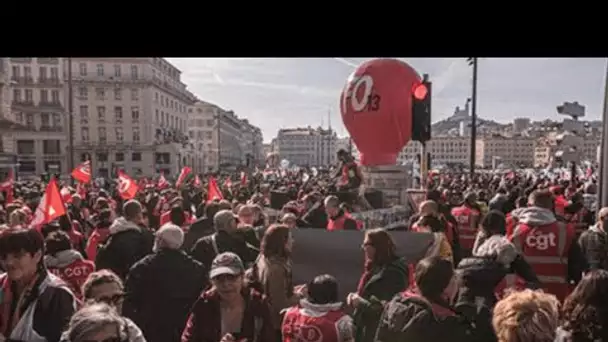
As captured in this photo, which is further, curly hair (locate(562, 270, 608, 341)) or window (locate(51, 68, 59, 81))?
window (locate(51, 68, 59, 81))

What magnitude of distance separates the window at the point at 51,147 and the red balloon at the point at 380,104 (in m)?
59.1

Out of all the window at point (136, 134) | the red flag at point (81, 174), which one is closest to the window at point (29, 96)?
the window at point (136, 134)

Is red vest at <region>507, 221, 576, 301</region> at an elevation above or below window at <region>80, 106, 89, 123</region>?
below

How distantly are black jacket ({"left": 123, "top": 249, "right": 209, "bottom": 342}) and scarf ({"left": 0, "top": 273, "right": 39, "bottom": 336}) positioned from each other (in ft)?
3.31

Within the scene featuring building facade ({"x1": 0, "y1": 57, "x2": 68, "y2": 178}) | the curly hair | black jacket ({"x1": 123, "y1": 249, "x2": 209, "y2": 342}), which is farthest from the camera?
building facade ({"x1": 0, "y1": 57, "x2": 68, "y2": 178})

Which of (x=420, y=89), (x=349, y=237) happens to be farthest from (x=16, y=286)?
(x=420, y=89)

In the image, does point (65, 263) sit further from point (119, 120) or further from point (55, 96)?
point (119, 120)

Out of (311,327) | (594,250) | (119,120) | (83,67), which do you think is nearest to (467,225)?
(594,250)

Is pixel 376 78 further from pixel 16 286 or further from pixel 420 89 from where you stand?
pixel 16 286

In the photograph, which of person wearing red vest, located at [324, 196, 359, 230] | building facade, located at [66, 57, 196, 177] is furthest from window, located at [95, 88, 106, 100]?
person wearing red vest, located at [324, 196, 359, 230]

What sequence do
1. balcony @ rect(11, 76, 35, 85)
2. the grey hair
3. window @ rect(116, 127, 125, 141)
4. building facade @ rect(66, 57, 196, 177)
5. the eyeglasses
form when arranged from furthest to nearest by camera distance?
1. window @ rect(116, 127, 125, 141)
2. building facade @ rect(66, 57, 196, 177)
3. balcony @ rect(11, 76, 35, 85)
4. the eyeglasses
5. the grey hair

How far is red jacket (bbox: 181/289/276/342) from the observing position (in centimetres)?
346

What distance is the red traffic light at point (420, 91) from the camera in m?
9.00

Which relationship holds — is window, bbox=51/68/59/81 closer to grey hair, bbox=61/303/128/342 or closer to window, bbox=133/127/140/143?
window, bbox=133/127/140/143
